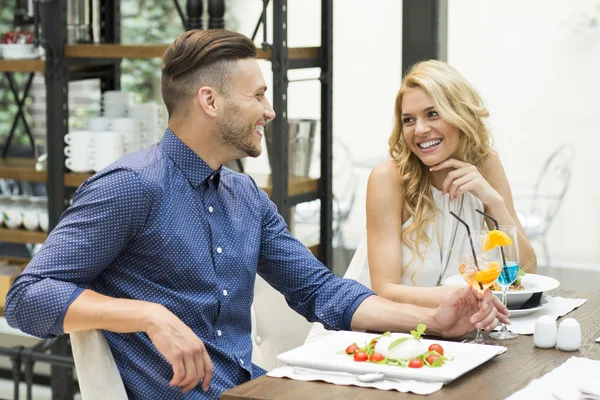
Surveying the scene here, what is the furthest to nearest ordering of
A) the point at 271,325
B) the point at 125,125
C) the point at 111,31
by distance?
the point at 111,31, the point at 125,125, the point at 271,325

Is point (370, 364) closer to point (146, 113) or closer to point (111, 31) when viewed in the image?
point (146, 113)

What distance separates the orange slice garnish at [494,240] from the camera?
186 cm

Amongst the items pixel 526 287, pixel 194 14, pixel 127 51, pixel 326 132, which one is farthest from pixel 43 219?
pixel 526 287

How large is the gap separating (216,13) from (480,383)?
6.49 ft

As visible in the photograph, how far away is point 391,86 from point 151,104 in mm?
856

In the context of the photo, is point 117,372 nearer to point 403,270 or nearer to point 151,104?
point 403,270

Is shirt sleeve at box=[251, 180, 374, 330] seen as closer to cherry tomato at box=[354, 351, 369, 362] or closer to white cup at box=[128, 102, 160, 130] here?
cherry tomato at box=[354, 351, 369, 362]

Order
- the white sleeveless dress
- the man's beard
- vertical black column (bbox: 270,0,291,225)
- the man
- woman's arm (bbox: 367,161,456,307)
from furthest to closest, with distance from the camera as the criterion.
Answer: vertical black column (bbox: 270,0,291,225) < the white sleeveless dress < woman's arm (bbox: 367,161,456,307) < the man's beard < the man

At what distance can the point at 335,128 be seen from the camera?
139 inches

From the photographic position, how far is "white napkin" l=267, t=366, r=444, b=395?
1.54 m

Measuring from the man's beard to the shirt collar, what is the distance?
69 millimetres

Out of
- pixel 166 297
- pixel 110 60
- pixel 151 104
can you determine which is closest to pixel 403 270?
pixel 166 297

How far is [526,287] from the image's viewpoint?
214cm

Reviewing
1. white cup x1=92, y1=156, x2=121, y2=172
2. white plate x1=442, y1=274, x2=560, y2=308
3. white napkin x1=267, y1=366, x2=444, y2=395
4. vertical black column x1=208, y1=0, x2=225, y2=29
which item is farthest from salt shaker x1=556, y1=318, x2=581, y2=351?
white cup x1=92, y1=156, x2=121, y2=172
